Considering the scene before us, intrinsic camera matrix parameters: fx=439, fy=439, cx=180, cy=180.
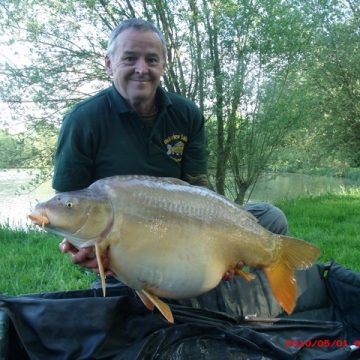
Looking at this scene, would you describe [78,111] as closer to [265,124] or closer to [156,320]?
[156,320]

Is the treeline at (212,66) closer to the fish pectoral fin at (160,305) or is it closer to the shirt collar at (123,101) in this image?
the shirt collar at (123,101)

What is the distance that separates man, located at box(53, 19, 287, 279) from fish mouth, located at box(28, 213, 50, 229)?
58 cm

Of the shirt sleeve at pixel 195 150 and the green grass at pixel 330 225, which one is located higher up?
the shirt sleeve at pixel 195 150

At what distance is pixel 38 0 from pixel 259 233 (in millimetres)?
4171

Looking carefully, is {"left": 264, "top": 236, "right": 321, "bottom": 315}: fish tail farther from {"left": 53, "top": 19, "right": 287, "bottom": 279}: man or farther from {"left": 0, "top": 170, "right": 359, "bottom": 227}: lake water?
{"left": 0, "top": 170, "right": 359, "bottom": 227}: lake water

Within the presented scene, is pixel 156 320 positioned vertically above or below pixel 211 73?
below

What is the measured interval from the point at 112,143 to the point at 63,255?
4.00 ft

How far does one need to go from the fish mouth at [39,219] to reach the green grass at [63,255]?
3.61 feet

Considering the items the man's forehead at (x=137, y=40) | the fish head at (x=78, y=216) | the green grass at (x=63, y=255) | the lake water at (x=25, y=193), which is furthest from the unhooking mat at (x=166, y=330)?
the lake water at (x=25, y=193)

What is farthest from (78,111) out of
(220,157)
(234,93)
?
(220,157)

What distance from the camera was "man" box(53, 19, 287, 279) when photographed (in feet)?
5.18

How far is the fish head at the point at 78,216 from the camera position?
999 mm

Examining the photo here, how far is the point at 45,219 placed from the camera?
993 millimetres

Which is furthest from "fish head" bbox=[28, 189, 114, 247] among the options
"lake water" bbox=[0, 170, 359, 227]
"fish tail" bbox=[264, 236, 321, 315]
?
"lake water" bbox=[0, 170, 359, 227]
